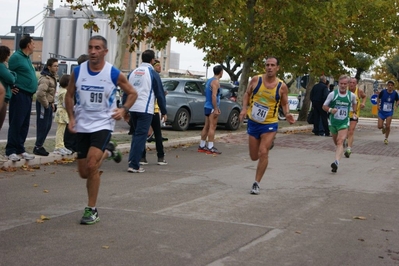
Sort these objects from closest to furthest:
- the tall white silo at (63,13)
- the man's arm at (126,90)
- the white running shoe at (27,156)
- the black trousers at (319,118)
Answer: the man's arm at (126,90) → the white running shoe at (27,156) → the black trousers at (319,118) → the tall white silo at (63,13)

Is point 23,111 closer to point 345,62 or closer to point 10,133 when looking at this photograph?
point 10,133

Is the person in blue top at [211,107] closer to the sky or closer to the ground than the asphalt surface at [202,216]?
closer to the sky

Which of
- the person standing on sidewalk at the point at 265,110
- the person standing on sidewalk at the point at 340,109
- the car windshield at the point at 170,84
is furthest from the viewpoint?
the car windshield at the point at 170,84

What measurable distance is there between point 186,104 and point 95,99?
1465 centimetres

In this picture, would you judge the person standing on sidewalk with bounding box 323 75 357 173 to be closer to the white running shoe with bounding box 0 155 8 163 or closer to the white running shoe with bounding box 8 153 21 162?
the white running shoe with bounding box 8 153 21 162

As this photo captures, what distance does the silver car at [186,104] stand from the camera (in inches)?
864

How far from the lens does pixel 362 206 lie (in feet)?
31.8

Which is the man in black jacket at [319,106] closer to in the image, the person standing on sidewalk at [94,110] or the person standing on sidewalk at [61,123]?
the person standing on sidewalk at [61,123]

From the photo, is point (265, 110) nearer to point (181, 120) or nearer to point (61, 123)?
point (61, 123)

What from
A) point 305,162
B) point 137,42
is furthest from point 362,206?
point 137,42

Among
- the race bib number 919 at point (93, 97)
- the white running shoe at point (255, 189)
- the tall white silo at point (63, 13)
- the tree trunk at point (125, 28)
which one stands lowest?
the white running shoe at point (255, 189)

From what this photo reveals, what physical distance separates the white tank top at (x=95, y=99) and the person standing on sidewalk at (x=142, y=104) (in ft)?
14.6

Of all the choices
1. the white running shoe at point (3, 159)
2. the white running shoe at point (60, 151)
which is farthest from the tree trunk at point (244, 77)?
the white running shoe at point (3, 159)

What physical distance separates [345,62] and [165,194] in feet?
84.5
